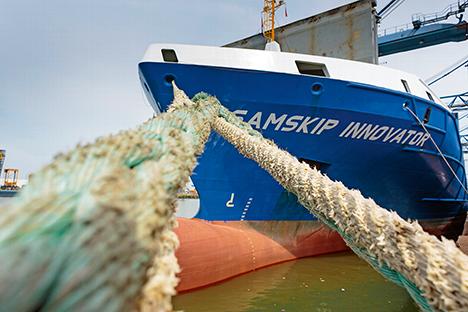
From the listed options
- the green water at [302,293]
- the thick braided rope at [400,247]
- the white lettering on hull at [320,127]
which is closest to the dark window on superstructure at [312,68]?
the white lettering on hull at [320,127]

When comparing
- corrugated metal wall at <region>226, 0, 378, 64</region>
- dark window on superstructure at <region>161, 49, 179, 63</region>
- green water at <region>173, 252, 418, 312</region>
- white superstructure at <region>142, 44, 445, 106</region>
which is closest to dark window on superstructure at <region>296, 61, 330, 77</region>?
white superstructure at <region>142, 44, 445, 106</region>

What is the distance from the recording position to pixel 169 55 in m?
4.38

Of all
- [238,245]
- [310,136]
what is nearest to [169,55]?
[310,136]

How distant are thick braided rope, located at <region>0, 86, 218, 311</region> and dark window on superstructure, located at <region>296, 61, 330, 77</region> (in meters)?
4.40

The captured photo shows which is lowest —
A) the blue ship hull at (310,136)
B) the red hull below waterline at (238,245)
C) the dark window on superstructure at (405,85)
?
the red hull below waterline at (238,245)

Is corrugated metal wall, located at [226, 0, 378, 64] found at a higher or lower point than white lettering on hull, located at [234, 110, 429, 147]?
higher

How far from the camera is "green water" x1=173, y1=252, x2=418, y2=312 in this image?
3.24 m

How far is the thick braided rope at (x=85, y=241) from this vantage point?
10.7 inches

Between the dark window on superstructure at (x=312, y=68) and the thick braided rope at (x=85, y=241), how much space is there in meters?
4.40

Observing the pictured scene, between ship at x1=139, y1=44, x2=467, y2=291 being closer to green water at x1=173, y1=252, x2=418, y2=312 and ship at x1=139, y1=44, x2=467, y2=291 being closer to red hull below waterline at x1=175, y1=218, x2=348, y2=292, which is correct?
red hull below waterline at x1=175, y1=218, x2=348, y2=292

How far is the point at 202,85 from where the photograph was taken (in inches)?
166

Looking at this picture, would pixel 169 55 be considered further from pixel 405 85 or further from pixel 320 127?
pixel 405 85

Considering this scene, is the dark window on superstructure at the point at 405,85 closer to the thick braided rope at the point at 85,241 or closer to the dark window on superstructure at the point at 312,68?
the dark window on superstructure at the point at 312,68

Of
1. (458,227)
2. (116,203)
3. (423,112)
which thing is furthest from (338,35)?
(116,203)
